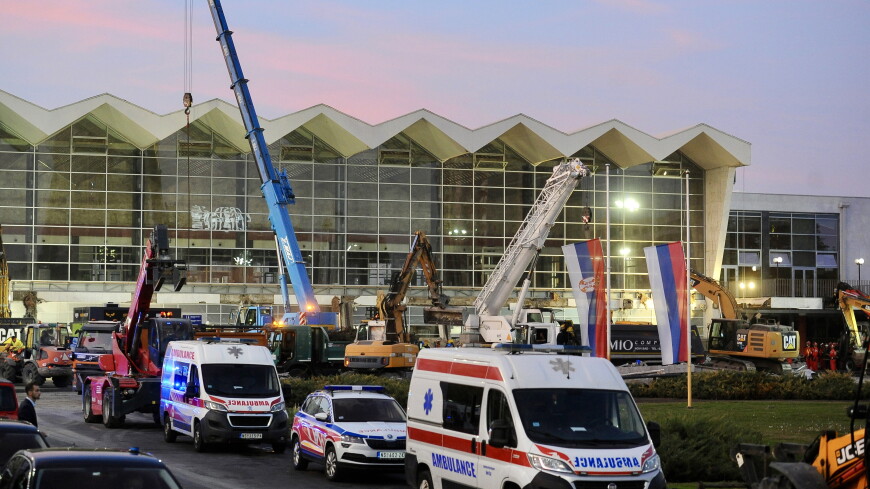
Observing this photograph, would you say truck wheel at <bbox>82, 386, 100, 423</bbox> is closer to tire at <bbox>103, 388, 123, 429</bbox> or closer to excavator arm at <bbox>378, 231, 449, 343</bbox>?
tire at <bbox>103, 388, 123, 429</bbox>

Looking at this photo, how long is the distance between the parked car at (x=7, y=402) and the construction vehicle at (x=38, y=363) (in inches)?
1111

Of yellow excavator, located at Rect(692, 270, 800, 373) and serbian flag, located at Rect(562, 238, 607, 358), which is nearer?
serbian flag, located at Rect(562, 238, 607, 358)

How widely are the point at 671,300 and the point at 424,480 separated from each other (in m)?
16.2

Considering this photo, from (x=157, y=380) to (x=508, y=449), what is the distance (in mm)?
17535

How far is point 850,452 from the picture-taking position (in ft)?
38.2

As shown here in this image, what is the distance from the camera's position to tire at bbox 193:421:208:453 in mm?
23881

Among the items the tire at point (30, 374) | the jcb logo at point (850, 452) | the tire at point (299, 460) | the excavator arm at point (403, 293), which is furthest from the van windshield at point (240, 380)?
the tire at point (30, 374)

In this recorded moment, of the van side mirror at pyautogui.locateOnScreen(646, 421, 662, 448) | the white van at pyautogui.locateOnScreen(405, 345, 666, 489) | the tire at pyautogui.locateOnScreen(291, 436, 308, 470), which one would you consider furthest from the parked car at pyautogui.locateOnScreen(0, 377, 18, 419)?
the van side mirror at pyautogui.locateOnScreen(646, 421, 662, 448)

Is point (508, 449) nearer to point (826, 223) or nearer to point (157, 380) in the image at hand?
point (157, 380)

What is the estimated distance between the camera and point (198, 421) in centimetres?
2402

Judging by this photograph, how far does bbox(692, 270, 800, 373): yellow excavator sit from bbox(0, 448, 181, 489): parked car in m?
39.6

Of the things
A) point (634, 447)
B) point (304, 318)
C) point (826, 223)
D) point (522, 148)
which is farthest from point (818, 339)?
point (634, 447)

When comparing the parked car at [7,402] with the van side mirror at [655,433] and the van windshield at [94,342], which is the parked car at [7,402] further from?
the van windshield at [94,342]

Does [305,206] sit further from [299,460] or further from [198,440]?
[299,460]
